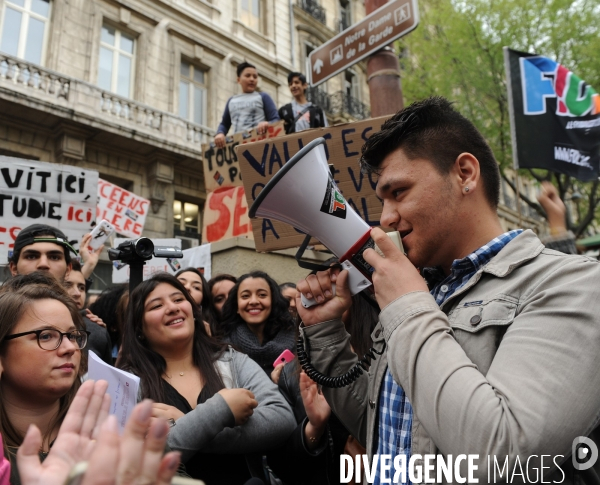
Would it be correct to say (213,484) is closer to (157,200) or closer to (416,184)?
(416,184)

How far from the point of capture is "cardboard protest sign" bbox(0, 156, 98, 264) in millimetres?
4035

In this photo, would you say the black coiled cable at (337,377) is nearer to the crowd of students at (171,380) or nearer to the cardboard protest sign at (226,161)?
the crowd of students at (171,380)

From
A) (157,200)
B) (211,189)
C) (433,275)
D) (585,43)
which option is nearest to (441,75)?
(585,43)

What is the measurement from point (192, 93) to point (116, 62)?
228cm

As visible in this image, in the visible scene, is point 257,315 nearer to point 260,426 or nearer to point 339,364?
point 260,426

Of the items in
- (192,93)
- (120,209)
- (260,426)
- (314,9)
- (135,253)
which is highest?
(314,9)

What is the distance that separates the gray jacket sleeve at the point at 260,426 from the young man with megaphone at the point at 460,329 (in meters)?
0.59

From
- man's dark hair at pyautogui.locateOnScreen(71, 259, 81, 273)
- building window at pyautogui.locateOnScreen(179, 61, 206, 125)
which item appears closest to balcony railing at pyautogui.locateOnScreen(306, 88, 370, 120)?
building window at pyautogui.locateOnScreen(179, 61, 206, 125)

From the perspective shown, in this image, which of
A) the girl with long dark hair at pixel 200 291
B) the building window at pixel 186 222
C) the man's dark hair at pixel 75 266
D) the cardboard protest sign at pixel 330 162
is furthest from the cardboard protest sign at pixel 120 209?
the building window at pixel 186 222

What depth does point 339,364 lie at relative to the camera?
61.2 inches

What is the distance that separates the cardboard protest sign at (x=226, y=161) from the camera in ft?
16.8

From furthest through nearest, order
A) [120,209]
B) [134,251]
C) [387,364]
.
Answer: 1. [120,209]
2. [134,251]
3. [387,364]

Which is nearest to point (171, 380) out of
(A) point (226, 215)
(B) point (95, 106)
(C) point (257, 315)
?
(C) point (257, 315)

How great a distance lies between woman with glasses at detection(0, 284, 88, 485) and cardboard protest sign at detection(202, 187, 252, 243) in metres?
3.50
